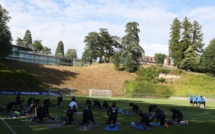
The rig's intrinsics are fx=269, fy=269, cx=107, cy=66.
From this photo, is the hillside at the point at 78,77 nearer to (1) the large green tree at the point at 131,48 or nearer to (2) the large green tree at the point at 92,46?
(1) the large green tree at the point at 131,48

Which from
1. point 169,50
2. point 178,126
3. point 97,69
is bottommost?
point 178,126

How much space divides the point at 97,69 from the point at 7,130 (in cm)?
8258

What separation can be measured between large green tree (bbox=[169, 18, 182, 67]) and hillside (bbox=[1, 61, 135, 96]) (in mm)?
20067

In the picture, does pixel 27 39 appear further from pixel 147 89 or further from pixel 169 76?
pixel 147 89

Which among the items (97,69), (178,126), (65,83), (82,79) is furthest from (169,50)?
(178,126)

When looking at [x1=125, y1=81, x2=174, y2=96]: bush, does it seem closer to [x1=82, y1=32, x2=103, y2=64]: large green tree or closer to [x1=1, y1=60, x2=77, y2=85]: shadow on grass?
[x1=1, y1=60, x2=77, y2=85]: shadow on grass

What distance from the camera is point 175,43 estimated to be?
103000 mm

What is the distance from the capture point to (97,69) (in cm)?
9775

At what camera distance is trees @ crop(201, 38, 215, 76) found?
95.8 metres

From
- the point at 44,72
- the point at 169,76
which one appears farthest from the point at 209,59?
the point at 44,72

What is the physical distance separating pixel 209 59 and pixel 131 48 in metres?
28.7

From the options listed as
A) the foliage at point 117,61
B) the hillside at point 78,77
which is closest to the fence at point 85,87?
the hillside at point 78,77

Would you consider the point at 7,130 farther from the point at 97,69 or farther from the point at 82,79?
the point at 97,69

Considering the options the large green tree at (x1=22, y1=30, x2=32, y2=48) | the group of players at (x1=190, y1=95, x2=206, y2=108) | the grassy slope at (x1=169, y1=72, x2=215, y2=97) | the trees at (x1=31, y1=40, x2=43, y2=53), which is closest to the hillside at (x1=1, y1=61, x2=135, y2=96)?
the grassy slope at (x1=169, y1=72, x2=215, y2=97)
